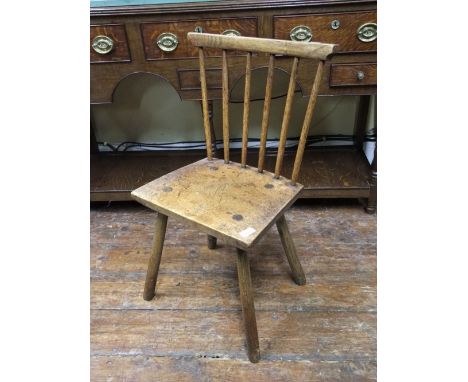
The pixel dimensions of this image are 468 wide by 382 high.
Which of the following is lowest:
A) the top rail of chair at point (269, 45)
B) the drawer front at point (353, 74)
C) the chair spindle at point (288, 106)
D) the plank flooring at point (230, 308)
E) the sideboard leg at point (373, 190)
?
the plank flooring at point (230, 308)

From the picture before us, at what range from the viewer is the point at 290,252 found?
3.73ft

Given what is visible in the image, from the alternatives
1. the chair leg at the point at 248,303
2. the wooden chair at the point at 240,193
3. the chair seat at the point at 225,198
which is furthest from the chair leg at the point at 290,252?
the chair leg at the point at 248,303

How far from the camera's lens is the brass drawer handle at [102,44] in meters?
1.24

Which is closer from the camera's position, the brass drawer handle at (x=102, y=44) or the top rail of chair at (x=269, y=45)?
the top rail of chair at (x=269, y=45)

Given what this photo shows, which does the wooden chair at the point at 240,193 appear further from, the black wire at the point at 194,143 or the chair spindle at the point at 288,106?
the black wire at the point at 194,143

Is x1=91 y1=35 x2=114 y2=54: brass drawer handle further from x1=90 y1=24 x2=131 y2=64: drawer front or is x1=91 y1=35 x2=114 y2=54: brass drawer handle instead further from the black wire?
the black wire

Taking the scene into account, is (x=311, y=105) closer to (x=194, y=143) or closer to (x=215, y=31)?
(x=215, y=31)

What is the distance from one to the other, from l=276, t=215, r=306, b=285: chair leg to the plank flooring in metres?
0.04

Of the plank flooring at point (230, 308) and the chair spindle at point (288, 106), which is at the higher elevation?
the chair spindle at point (288, 106)

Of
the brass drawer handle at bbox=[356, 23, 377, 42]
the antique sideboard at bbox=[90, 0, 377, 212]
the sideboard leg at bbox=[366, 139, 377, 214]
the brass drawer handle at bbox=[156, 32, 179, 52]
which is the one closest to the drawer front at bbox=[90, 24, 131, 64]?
the antique sideboard at bbox=[90, 0, 377, 212]

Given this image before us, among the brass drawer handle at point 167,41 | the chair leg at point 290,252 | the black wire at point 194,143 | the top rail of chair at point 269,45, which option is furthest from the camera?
the black wire at point 194,143

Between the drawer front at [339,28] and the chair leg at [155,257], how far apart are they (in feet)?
2.58

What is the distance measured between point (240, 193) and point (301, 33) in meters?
0.66

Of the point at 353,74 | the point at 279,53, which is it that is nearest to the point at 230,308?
the point at 279,53
